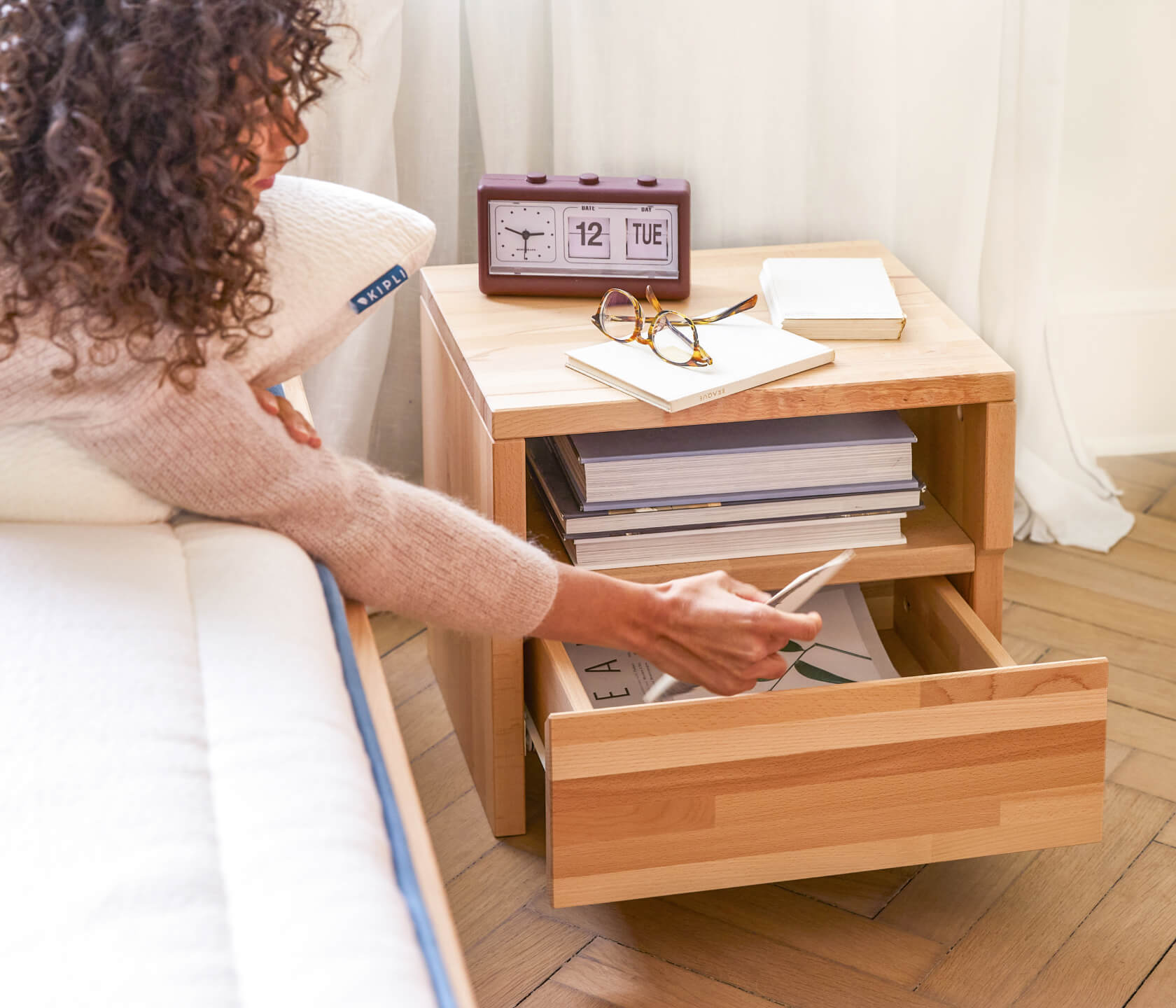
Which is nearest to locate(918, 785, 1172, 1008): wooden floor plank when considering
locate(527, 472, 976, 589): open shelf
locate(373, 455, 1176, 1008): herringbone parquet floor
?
locate(373, 455, 1176, 1008): herringbone parquet floor

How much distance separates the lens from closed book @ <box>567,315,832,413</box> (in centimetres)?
98

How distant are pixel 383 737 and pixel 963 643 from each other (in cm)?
64

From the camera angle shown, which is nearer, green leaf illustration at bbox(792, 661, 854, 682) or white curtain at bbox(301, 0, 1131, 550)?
green leaf illustration at bbox(792, 661, 854, 682)

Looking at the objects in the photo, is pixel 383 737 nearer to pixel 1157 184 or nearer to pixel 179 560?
pixel 179 560

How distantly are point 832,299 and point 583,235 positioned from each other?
0.76ft

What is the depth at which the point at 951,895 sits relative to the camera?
1037 mm

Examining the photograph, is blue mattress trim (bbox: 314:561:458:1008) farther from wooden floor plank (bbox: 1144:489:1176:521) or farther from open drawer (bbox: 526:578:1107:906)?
wooden floor plank (bbox: 1144:489:1176:521)

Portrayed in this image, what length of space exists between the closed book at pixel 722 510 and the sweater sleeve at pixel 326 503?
0.31 meters

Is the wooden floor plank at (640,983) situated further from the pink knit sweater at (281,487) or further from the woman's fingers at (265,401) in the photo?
the woman's fingers at (265,401)

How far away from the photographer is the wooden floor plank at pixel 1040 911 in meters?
0.95

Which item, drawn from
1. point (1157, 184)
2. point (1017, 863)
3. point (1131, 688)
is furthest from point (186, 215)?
point (1157, 184)

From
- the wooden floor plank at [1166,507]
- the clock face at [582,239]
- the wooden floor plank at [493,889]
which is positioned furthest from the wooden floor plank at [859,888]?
the wooden floor plank at [1166,507]

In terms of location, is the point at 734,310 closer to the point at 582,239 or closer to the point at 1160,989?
the point at 582,239

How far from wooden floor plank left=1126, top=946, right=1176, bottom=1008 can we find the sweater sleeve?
0.56 m
